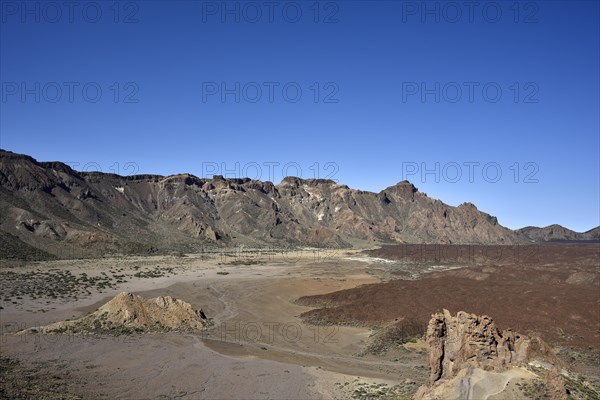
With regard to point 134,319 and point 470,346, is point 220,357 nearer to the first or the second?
point 134,319

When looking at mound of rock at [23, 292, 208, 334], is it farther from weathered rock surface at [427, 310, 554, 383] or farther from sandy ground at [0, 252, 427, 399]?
weathered rock surface at [427, 310, 554, 383]

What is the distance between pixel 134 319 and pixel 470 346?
26.0 m

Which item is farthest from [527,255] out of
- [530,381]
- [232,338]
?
[530,381]

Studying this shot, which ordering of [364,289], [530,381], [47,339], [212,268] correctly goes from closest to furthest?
[530,381], [47,339], [364,289], [212,268]

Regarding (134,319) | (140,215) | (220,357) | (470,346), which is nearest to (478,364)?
(470,346)

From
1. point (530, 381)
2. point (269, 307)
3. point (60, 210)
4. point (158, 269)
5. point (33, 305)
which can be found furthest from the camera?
point (60, 210)

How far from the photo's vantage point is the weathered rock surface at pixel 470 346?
18.2m

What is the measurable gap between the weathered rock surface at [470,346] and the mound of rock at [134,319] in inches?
861

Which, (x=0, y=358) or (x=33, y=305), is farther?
(x=33, y=305)

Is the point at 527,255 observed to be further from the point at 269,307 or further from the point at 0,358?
the point at 0,358

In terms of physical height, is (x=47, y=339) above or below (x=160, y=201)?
below

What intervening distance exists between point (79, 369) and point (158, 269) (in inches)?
2315

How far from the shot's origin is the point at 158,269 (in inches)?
3199

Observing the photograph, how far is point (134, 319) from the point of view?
114 feet
